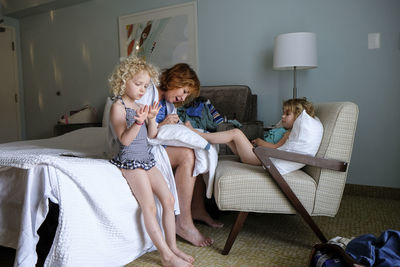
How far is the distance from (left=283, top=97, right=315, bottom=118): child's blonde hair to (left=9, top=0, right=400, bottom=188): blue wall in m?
1.06

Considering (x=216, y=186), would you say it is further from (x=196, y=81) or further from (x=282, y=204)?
(x=196, y=81)

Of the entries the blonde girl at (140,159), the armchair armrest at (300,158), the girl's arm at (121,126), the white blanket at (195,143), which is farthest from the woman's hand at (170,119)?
the armchair armrest at (300,158)

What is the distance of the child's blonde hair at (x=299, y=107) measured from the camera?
1.83 meters

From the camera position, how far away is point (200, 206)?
2.04 m

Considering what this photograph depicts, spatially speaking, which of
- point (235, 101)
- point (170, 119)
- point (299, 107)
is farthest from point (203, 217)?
point (235, 101)

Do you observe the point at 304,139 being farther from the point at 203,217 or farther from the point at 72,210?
the point at 72,210

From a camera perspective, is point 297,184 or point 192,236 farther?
point 192,236

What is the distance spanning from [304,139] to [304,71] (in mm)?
1483

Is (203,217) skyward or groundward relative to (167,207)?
groundward

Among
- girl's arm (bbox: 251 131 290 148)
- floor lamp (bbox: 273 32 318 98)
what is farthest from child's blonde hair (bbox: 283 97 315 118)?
floor lamp (bbox: 273 32 318 98)

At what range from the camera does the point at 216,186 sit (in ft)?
5.27

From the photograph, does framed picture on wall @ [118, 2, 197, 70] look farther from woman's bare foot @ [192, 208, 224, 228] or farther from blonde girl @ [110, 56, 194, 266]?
blonde girl @ [110, 56, 194, 266]

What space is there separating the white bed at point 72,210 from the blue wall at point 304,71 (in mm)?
2065

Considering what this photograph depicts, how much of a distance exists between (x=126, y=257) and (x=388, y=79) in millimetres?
2422
